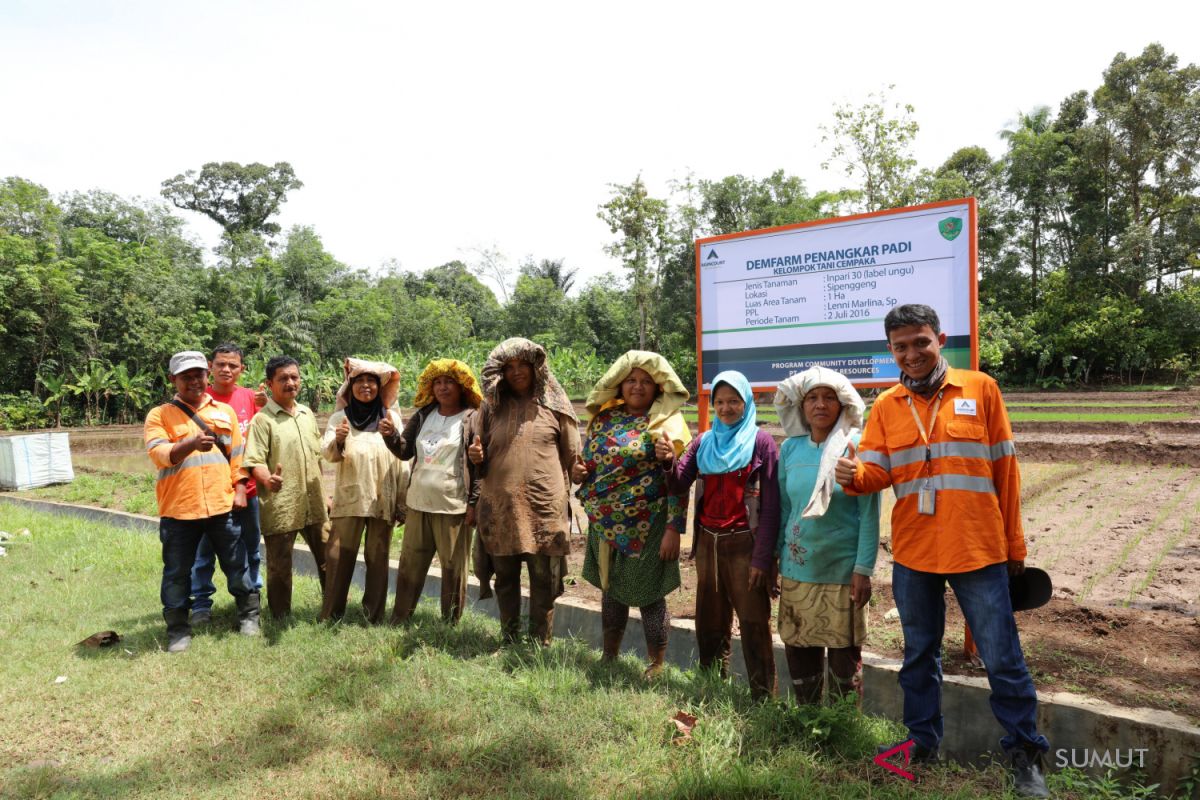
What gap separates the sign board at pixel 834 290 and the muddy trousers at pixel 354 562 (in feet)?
7.64

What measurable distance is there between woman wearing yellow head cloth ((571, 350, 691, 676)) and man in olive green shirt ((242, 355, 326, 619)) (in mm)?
1908

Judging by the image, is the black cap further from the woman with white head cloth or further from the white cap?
the white cap

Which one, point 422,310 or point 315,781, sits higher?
point 422,310

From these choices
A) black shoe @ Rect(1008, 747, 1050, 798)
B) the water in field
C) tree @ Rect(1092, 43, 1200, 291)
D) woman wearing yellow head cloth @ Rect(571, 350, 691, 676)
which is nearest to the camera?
black shoe @ Rect(1008, 747, 1050, 798)

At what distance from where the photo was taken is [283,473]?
14.7 ft

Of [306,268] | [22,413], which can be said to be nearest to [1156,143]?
[306,268]

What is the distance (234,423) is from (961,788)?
4.21 m

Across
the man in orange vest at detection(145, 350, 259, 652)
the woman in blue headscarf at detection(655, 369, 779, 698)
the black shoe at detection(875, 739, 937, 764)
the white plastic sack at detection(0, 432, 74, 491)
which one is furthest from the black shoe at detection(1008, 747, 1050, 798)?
the white plastic sack at detection(0, 432, 74, 491)

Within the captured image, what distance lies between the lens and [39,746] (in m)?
3.06

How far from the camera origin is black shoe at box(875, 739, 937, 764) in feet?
8.84

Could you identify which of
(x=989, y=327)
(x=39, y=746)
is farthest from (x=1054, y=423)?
(x=39, y=746)

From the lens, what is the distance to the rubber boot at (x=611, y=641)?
3.75 metres

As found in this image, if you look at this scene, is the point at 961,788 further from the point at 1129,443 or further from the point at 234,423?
the point at 1129,443

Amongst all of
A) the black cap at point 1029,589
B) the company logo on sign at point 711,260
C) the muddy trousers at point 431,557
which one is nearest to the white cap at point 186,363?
the muddy trousers at point 431,557
